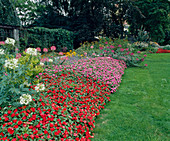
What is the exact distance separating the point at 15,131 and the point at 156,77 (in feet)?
17.1

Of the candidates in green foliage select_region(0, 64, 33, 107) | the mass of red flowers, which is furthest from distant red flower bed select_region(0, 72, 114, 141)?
green foliage select_region(0, 64, 33, 107)

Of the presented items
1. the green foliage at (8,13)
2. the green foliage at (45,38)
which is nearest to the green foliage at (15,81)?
the green foliage at (8,13)

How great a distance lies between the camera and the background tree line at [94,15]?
1470cm

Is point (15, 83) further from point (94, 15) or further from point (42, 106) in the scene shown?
point (94, 15)

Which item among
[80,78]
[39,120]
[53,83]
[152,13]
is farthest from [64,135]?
[152,13]

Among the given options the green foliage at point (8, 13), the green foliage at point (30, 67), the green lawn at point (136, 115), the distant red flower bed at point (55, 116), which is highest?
the green foliage at point (8, 13)

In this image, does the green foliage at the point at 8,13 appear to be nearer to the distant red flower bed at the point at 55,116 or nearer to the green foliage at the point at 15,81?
the distant red flower bed at the point at 55,116

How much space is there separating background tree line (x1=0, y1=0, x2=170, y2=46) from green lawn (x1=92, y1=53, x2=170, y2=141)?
1062 cm

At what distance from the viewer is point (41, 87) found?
2.35 metres

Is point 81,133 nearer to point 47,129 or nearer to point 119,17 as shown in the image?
point 47,129

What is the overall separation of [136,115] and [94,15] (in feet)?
43.0

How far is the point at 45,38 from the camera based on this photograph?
10555mm

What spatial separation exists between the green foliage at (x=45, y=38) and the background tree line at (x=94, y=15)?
219 centimetres

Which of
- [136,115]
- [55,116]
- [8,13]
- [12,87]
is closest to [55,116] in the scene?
[55,116]
